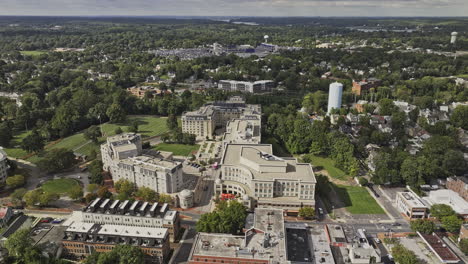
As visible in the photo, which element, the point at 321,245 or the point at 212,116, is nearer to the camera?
the point at 321,245

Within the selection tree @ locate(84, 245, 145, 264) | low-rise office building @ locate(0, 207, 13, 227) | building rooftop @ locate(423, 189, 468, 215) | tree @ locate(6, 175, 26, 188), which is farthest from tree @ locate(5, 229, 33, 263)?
building rooftop @ locate(423, 189, 468, 215)

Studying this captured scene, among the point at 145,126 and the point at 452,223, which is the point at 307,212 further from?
the point at 145,126

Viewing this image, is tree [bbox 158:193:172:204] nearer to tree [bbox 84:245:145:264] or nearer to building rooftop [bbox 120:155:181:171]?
building rooftop [bbox 120:155:181:171]

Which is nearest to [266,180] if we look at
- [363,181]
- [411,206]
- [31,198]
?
[363,181]

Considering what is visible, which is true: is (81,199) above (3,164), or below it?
below

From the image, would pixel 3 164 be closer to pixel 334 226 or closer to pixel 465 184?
pixel 334 226

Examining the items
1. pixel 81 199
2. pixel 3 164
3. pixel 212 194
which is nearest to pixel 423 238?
pixel 212 194
